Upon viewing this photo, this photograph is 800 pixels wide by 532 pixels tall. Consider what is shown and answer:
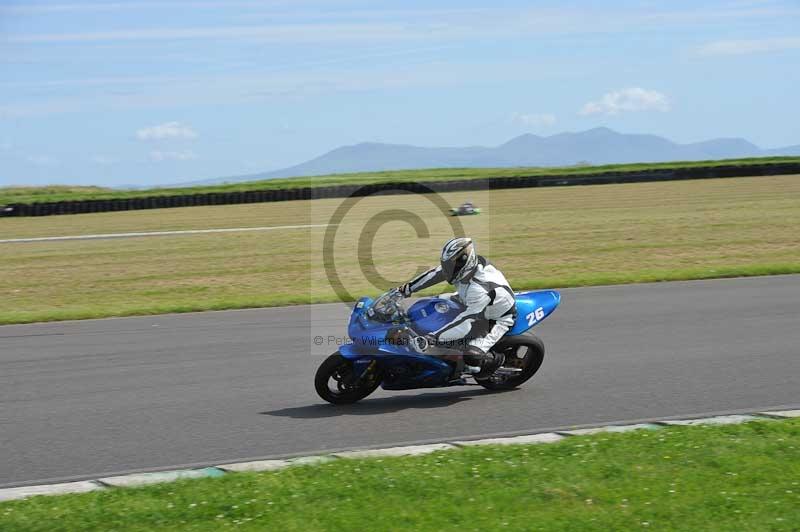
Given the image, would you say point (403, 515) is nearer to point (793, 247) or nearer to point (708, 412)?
point (708, 412)

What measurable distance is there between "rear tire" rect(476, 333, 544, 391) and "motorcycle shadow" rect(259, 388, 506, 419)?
130mm

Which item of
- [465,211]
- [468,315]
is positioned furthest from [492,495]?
[465,211]

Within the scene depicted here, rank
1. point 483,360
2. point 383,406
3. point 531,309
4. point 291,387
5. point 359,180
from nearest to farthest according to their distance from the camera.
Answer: point 383,406 → point 483,360 → point 531,309 → point 291,387 → point 359,180

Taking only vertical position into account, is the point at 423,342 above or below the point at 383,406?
above

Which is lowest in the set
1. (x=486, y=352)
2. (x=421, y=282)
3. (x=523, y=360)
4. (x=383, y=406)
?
(x=383, y=406)

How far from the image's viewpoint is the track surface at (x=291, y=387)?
25.8 feet

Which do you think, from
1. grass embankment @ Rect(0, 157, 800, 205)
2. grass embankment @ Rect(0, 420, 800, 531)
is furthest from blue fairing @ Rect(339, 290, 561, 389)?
grass embankment @ Rect(0, 157, 800, 205)

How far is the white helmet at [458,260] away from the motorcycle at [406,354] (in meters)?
0.34

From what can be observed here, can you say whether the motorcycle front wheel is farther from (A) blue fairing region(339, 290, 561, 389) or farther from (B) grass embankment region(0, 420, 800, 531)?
(B) grass embankment region(0, 420, 800, 531)

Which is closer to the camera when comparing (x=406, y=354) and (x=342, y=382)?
(x=406, y=354)

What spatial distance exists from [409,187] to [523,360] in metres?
38.3

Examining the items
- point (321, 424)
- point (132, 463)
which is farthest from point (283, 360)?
point (132, 463)

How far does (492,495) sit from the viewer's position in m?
5.99

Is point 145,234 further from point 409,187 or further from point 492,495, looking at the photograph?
point 492,495
